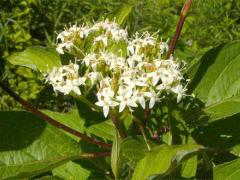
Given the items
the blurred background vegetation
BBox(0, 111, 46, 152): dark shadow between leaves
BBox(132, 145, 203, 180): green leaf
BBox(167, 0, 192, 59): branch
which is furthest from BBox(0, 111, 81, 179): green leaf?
the blurred background vegetation

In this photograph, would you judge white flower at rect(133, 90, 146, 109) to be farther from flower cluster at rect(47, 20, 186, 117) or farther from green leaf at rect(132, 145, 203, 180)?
green leaf at rect(132, 145, 203, 180)

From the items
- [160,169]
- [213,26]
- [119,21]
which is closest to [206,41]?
[213,26]

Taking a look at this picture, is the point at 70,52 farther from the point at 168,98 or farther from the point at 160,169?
the point at 160,169

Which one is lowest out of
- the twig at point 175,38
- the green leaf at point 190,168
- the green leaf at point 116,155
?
the green leaf at point 190,168

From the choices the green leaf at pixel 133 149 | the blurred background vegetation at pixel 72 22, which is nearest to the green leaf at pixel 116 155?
the green leaf at pixel 133 149

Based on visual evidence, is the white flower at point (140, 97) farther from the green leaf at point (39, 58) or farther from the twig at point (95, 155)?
the green leaf at point (39, 58)

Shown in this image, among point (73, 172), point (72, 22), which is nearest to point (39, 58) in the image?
point (73, 172)
